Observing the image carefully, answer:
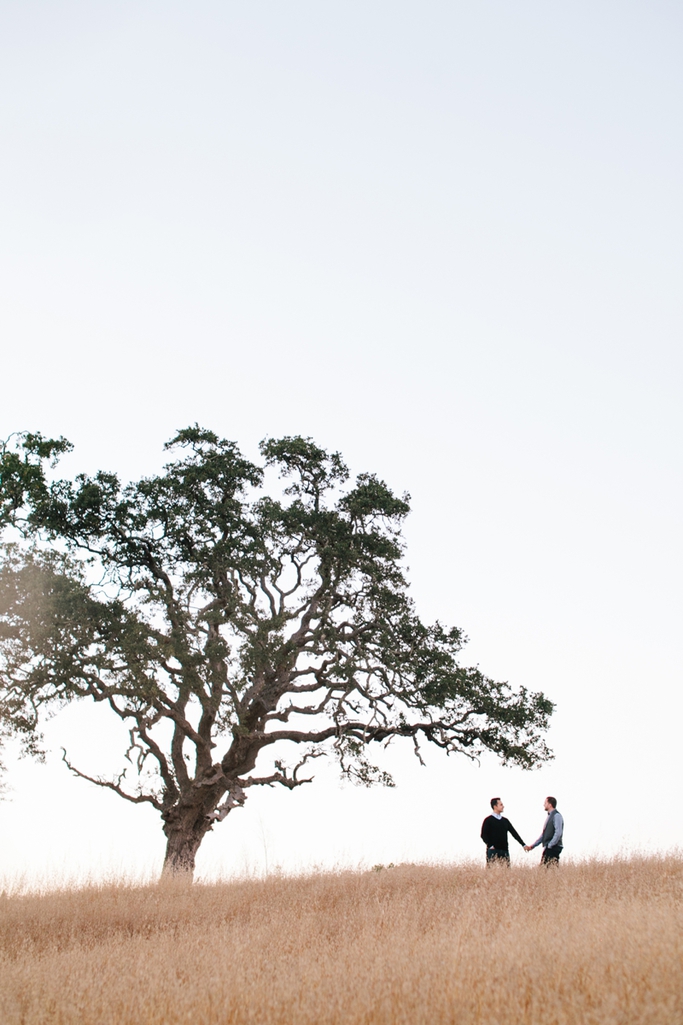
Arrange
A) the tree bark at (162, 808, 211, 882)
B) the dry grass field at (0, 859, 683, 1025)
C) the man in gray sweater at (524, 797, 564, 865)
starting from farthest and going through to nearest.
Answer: the tree bark at (162, 808, 211, 882)
the man in gray sweater at (524, 797, 564, 865)
the dry grass field at (0, 859, 683, 1025)

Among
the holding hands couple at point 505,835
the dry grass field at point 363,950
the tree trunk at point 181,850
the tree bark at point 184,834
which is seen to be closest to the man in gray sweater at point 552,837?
the holding hands couple at point 505,835

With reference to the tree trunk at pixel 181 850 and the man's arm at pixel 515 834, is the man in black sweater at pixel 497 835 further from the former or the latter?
the tree trunk at pixel 181 850

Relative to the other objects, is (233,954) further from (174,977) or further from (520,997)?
(520,997)

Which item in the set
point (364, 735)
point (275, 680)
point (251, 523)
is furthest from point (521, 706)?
point (251, 523)

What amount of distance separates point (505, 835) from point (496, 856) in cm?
46

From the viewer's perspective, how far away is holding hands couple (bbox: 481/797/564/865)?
16750 mm

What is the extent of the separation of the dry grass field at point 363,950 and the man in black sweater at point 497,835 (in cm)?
56

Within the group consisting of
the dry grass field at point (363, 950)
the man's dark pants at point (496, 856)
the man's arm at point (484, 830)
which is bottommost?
the dry grass field at point (363, 950)

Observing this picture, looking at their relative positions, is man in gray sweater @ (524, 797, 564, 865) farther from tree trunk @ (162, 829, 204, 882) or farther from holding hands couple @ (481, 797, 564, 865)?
tree trunk @ (162, 829, 204, 882)

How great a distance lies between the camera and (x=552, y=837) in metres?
16.8

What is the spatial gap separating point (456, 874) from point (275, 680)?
24.6 feet

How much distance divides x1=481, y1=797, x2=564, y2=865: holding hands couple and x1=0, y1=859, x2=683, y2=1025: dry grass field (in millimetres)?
587

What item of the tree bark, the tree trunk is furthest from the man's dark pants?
the tree bark

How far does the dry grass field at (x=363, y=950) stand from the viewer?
8.28m
